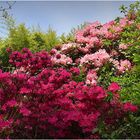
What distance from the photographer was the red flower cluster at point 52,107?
576cm

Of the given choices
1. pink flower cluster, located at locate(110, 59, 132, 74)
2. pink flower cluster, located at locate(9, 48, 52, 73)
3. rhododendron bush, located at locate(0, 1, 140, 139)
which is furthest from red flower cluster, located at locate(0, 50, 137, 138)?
pink flower cluster, located at locate(110, 59, 132, 74)

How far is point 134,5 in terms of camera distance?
1144 centimetres

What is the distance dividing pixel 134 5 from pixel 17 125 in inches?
253

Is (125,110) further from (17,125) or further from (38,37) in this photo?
(38,37)

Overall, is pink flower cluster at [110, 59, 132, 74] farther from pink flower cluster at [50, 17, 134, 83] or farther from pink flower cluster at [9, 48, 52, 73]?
pink flower cluster at [9, 48, 52, 73]

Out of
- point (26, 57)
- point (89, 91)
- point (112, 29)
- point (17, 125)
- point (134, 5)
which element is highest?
point (134, 5)

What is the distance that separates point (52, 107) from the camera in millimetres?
6105

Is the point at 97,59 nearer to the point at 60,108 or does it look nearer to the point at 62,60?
the point at 62,60

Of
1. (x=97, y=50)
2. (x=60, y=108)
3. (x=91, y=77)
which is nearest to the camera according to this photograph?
(x=60, y=108)

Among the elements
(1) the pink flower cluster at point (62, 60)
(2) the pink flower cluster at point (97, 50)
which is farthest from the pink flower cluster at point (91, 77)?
(1) the pink flower cluster at point (62, 60)

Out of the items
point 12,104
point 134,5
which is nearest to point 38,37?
point 134,5

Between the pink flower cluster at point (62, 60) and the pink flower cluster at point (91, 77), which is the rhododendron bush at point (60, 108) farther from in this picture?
the pink flower cluster at point (62, 60)

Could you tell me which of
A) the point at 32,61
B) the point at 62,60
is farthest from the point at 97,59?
the point at 32,61

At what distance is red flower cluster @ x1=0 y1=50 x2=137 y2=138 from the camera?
5.76 meters
